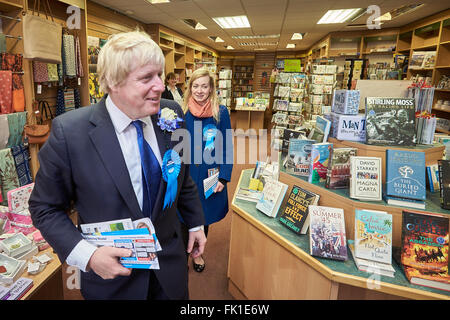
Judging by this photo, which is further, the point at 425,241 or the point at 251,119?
the point at 251,119

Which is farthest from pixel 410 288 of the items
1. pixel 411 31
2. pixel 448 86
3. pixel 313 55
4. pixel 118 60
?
pixel 313 55

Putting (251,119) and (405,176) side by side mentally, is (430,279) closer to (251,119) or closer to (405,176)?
(405,176)

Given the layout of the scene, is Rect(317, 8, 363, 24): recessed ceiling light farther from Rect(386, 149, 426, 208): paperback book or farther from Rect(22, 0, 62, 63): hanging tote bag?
Rect(386, 149, 426, 208): paperback book

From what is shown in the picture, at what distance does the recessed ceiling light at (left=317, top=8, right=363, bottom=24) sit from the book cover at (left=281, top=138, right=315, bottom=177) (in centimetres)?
530

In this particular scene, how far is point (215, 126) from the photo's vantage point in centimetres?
241

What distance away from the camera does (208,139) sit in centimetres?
235

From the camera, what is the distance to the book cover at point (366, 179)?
171cm

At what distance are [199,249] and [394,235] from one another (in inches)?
47.4

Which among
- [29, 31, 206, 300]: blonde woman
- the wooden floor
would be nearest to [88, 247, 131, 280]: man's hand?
[29, 31, 206, 300]: blonde woman

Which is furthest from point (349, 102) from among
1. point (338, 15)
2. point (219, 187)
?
point (338, 15)

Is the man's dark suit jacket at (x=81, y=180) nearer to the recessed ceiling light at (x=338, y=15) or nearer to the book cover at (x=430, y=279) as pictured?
the book cover at (x=430, y=279)

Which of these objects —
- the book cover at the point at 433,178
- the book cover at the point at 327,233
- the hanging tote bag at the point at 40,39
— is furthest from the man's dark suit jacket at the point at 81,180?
the hanging tote bag at the point at 40,39

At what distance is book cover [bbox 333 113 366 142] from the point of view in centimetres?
192

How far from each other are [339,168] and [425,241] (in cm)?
60
